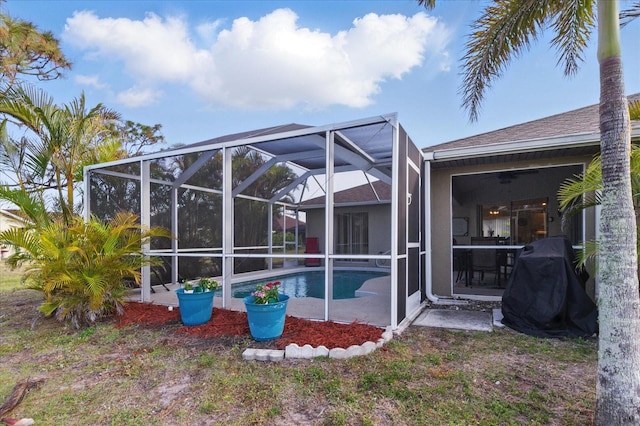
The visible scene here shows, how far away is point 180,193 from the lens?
358 inches

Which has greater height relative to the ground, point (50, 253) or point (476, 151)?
point (476, 151)

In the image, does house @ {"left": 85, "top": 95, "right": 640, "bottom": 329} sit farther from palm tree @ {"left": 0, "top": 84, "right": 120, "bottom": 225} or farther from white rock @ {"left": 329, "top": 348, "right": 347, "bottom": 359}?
white rock @ {"left": 329, "top": 348, "right": 347, "bottom": 359}

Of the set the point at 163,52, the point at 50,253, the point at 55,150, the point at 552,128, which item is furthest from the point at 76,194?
the point at 552,128

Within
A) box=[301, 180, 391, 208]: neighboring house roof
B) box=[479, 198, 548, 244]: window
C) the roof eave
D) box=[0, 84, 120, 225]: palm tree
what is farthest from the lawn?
box=[301, 180, 391, 208]: neighboring house roof

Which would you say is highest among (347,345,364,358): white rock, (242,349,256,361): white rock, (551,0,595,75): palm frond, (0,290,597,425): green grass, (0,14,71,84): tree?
(0,14,71,84): tree

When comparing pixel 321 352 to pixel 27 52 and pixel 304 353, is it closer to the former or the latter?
pixel 304 353

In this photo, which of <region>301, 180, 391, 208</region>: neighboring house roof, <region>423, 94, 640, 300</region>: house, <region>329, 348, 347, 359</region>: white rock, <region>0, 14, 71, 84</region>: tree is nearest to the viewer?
<region>329, 348, 347, 359</region>: white rock

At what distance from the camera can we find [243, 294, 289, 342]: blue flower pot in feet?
14.0

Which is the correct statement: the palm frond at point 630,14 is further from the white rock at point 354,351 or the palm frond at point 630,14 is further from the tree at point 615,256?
the white rock at point 354,351

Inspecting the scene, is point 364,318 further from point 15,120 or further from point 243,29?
point 243,29

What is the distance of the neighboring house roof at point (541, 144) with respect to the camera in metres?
5.47

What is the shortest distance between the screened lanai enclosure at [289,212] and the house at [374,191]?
3cm

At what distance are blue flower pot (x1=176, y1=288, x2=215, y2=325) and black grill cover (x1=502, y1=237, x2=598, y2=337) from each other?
437cm

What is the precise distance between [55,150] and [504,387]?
764cm
